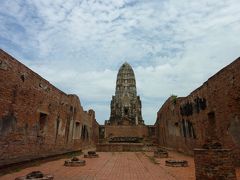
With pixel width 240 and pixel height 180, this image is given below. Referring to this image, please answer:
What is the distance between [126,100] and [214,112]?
33.7 meters

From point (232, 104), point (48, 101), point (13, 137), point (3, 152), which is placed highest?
point (48, 101)

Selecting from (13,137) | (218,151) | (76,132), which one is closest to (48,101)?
(13,137)

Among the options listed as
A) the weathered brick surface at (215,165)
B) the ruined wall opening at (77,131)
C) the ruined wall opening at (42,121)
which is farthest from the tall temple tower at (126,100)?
the weathered brick surface at (215,165)

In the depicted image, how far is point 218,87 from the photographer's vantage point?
9414mm

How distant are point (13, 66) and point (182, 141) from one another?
12.1 m

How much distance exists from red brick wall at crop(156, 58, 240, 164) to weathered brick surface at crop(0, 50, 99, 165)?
22.0 ft

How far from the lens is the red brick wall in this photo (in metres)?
8.05

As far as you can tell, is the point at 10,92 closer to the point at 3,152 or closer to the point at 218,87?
the point at 3,152

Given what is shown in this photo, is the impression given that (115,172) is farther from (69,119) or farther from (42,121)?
(69,119)

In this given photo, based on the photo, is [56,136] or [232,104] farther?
[56,136]

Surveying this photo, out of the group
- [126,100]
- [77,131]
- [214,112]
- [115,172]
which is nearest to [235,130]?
[214,112]

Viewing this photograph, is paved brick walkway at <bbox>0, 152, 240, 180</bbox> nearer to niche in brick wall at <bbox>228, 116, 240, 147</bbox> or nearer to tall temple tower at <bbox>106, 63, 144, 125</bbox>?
niche in brick wall at <bbox>228, 116, 240, 147</bbox>

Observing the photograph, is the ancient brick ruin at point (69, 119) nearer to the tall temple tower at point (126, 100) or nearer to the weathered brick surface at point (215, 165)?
the weathered brick surface at point (215, 165)

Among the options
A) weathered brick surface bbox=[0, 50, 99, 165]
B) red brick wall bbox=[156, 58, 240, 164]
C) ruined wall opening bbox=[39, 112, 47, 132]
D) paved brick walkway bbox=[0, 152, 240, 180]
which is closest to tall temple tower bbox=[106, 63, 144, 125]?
red brick wall bbox=[156, 58, 240, 164]
